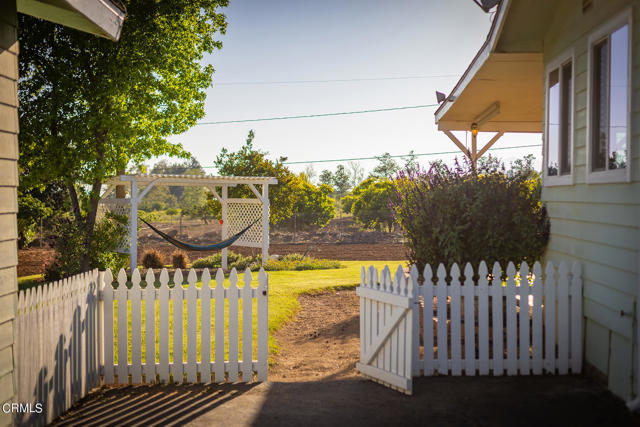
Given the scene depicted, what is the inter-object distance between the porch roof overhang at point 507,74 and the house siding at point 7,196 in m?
4.53

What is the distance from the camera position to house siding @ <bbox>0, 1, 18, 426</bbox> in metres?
2.96

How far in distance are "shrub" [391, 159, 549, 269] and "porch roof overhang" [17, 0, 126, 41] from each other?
3795 millimetres

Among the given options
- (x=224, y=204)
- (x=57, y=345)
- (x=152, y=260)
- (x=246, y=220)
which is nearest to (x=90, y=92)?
(x=152, y=260)

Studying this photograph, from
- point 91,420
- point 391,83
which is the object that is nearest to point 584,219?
point 91,420

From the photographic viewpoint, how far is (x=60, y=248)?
1065 cm

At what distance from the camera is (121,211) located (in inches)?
510

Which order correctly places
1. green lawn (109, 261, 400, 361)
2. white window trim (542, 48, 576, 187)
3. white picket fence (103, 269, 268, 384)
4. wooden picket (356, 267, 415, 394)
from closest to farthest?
wooden picket (356, 267, 415, 394), white picket fence (103, 269, 268, 384), white window trim (542, 48, 576, 187), green lawn (109, 261, 400, 361)

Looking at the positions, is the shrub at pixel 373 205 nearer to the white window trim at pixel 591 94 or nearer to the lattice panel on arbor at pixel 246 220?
the lattice panel on arbor at pixel 246 220

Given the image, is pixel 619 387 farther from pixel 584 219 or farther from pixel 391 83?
pixel 391 83

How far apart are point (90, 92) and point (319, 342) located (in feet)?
25.5

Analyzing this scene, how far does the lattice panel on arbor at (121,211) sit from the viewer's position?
12215mm

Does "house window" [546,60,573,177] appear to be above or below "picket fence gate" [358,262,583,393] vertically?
above

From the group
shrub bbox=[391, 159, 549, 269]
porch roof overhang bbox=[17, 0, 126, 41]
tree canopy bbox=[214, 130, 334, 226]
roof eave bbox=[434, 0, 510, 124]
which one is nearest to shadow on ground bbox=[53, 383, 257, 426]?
shrub bbox=[391, 159, 549, 269]

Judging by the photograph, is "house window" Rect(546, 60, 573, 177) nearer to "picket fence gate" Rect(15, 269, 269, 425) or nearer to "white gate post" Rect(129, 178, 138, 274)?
"picket fence gate" Rect(15, 269, 269, 425)
